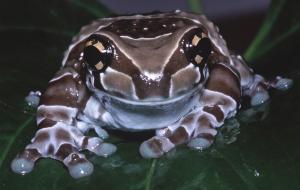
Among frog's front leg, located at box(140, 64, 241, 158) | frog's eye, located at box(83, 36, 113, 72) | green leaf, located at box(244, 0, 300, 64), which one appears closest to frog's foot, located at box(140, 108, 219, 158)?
frog's front leg, located at box(140, 64, 241, 158)

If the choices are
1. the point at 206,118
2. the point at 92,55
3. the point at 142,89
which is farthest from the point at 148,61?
the point at 206,118

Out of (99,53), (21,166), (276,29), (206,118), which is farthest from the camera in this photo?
(276,29)

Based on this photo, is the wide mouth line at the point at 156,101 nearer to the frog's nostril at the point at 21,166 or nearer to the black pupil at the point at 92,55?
the black pupil at the point at 92,55

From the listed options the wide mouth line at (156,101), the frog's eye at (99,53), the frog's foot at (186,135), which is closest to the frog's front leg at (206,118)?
the frog's foot at (186,135)

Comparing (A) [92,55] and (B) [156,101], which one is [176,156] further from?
(A) [92,55]

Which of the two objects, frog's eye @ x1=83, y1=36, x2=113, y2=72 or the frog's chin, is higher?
frog's eye @ x1=83, y1=36, x2=113, y2=72

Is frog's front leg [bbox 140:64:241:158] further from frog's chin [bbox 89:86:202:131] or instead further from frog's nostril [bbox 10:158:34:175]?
frog's nostril [bbox 10:158:34:175]

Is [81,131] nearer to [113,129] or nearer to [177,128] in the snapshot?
[113,129]
